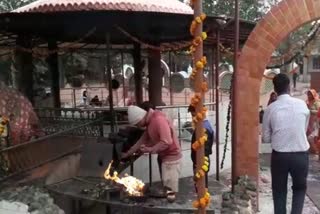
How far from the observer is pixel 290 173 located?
16.9ft

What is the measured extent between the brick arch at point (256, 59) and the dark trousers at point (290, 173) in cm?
147

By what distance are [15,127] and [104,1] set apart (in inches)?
98.0

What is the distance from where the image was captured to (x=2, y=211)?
16.9 feet

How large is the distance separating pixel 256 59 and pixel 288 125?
1.86 meters

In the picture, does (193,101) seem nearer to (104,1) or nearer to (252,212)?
(252,212)

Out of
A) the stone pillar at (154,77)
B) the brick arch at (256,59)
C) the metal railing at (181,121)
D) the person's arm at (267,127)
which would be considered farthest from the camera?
the stone pillar at (154,77)

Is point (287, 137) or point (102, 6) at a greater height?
point (102, 6)

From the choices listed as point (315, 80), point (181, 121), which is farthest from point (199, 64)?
point (315, 80)

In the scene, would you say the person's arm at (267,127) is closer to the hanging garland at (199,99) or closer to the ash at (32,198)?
the hanging garland at (199,99)

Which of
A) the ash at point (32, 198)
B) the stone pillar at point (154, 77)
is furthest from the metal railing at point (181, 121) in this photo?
the ash at point (32, 198)

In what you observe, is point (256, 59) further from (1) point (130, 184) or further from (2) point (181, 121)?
(2) point (181, 121)

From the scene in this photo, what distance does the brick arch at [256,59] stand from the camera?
658cm

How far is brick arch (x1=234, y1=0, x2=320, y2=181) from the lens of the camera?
21.6 feet

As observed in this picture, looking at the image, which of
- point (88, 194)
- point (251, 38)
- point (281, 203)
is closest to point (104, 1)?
point (251, 38)
